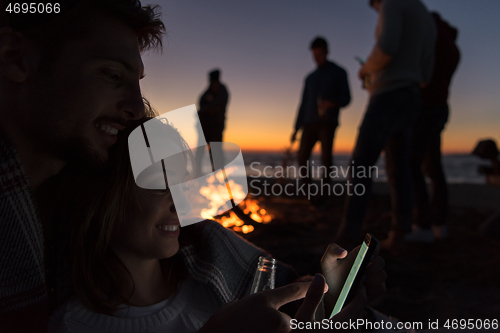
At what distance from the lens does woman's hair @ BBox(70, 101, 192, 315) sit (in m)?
1.01

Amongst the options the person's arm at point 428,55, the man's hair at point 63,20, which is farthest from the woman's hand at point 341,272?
the person's arm at point 428,55

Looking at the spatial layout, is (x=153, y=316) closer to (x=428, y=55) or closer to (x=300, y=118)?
(x=428, y=55)

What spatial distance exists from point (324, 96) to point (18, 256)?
12.0 feet

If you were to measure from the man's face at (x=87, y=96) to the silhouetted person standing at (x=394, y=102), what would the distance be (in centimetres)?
162

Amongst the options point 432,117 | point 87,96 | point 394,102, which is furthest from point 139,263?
point 432,117

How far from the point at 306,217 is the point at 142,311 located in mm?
2799

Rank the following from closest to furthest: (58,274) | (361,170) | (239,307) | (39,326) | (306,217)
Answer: (239,307), (39,326), (58,274), (361,170), (306,217)

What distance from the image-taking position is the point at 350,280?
35.9 inches

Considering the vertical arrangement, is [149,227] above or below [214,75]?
below

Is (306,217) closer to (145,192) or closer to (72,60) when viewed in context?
(145,192)

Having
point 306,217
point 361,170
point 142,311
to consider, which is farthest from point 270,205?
point 142,311

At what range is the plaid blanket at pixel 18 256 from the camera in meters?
0.79

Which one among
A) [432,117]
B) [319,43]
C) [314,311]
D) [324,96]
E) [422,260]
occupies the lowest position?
[422,260]

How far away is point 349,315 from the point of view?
0.86 m
